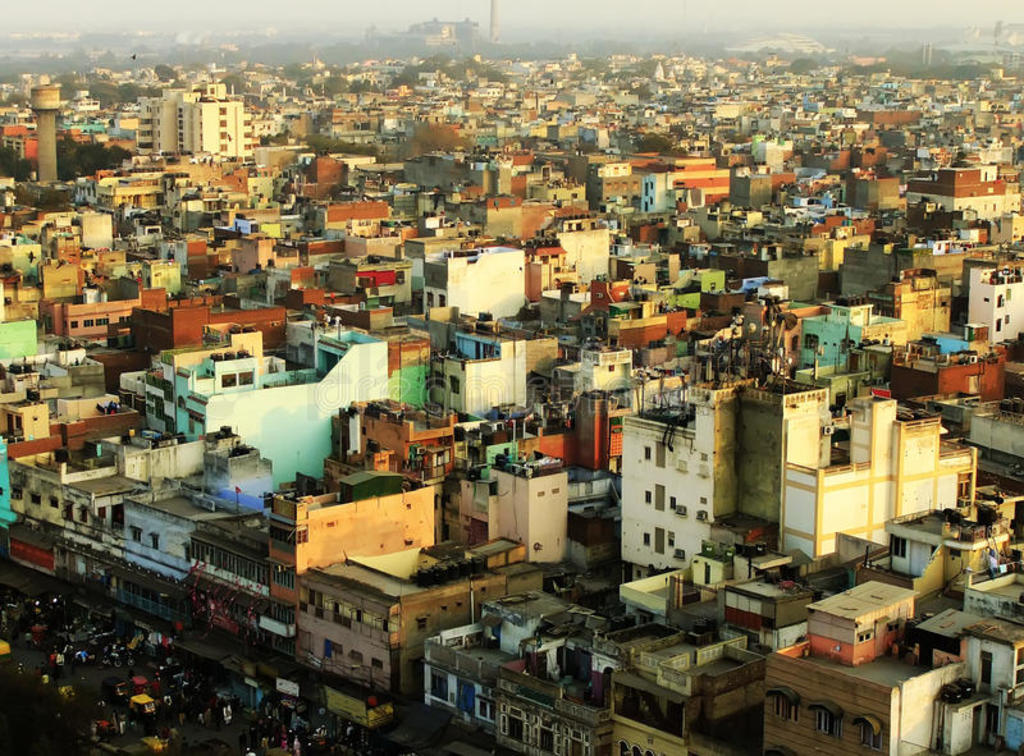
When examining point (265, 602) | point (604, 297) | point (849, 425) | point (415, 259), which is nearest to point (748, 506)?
point (849, 425)

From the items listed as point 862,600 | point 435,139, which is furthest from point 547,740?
point 435,139

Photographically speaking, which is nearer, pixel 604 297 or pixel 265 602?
pixel 265 602

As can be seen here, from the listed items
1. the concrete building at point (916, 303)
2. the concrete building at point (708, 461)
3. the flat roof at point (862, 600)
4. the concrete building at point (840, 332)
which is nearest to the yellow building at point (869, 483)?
the concrete building at point (708, 461)

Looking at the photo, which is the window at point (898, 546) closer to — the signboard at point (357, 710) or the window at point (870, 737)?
the window at point (870, 737)

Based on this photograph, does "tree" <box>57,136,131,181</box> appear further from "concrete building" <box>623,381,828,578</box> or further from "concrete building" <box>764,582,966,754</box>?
"concrete building" <box>764,582,966,754</box>

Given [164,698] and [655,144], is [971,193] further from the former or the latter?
[164,698]

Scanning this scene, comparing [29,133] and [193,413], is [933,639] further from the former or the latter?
[29,133]

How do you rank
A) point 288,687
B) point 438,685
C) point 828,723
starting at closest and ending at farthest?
point 828,723 → point 438,685 → point 288,687
